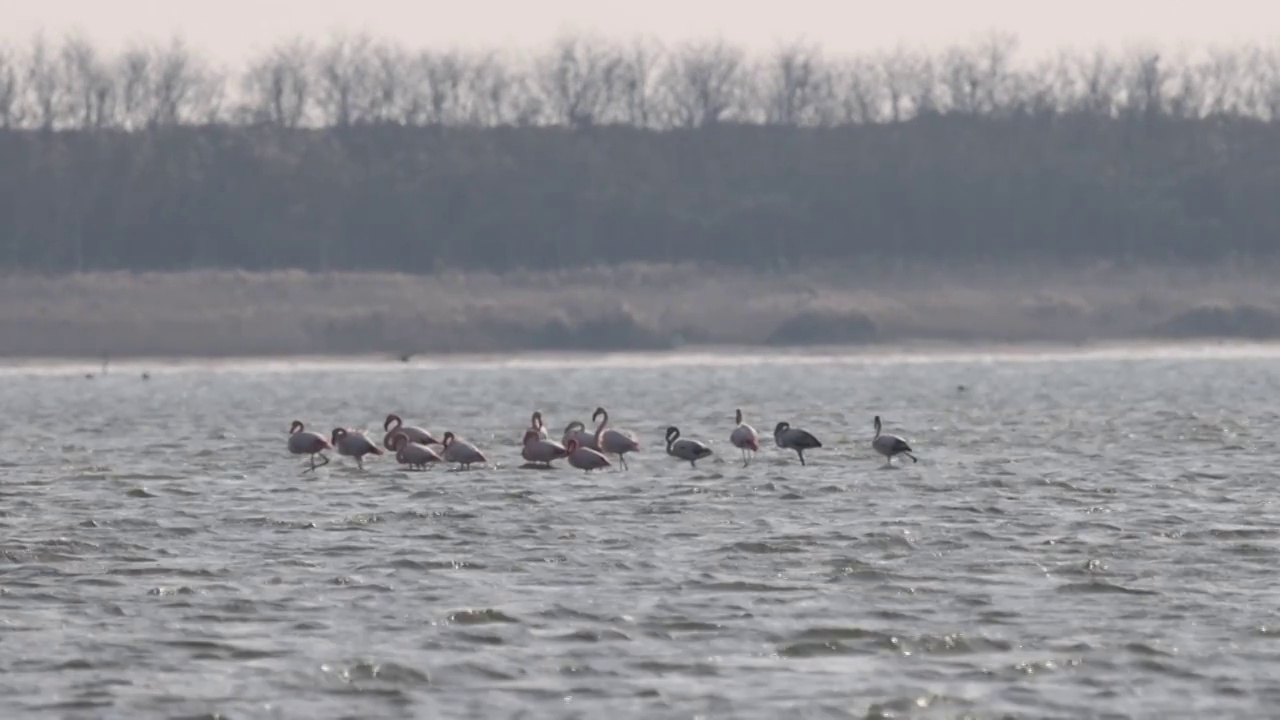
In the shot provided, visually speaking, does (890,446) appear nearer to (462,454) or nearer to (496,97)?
(462,454)

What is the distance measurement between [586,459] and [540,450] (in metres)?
0.90

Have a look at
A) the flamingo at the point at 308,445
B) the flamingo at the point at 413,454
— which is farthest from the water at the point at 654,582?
the flamingo at the point at 308,445

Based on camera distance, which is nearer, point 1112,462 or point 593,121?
point 1112,462

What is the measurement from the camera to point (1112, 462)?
3316 centimetres

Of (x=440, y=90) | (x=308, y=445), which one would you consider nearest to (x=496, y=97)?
(x=440, y=90)

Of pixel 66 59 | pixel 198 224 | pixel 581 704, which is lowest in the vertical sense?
pixel 581 704

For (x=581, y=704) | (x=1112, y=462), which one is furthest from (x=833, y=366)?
(x=581, y=704)

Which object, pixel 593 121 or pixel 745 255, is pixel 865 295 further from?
pixel 593 121

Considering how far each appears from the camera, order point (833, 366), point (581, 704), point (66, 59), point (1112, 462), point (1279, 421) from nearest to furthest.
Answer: point (581, 704)
point (1112, 462)
point (1279, 421)
point (833, 366)
point (66, 59)

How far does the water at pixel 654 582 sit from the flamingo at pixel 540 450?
0.39 meters

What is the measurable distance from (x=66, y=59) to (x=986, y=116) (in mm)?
44446

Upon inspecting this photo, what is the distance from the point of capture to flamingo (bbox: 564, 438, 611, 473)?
3147 cm

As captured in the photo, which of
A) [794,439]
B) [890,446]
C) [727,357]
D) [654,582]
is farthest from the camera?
[727,357]

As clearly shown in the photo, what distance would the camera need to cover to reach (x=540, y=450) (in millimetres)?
32125
